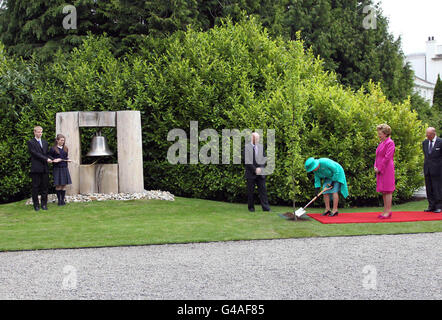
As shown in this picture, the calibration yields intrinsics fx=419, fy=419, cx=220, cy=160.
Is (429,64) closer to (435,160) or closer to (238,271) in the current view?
(435,160)

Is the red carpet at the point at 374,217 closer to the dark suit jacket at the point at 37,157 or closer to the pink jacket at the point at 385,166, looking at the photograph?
the pink jacket at the point at 385,166

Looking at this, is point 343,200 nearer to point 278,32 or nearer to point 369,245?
point 369,245

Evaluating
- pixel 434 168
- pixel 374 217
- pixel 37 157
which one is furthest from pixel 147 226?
pixel 434 168

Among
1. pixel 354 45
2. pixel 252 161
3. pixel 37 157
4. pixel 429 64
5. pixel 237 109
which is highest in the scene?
pixel 429 64

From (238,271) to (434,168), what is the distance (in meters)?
7.40

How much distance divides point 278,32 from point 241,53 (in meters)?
8.10

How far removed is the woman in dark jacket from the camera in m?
11.7

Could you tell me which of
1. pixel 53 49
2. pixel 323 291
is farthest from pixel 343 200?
pixel 53 49

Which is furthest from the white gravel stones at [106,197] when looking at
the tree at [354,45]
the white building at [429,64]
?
the white building at [429,64]

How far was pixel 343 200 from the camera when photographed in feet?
41.1

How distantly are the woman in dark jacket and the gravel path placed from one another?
17.0ft

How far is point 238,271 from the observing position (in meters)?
5.51

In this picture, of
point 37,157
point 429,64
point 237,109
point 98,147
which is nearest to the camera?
point 37,157

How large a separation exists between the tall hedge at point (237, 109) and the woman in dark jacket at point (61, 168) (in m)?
2.50
